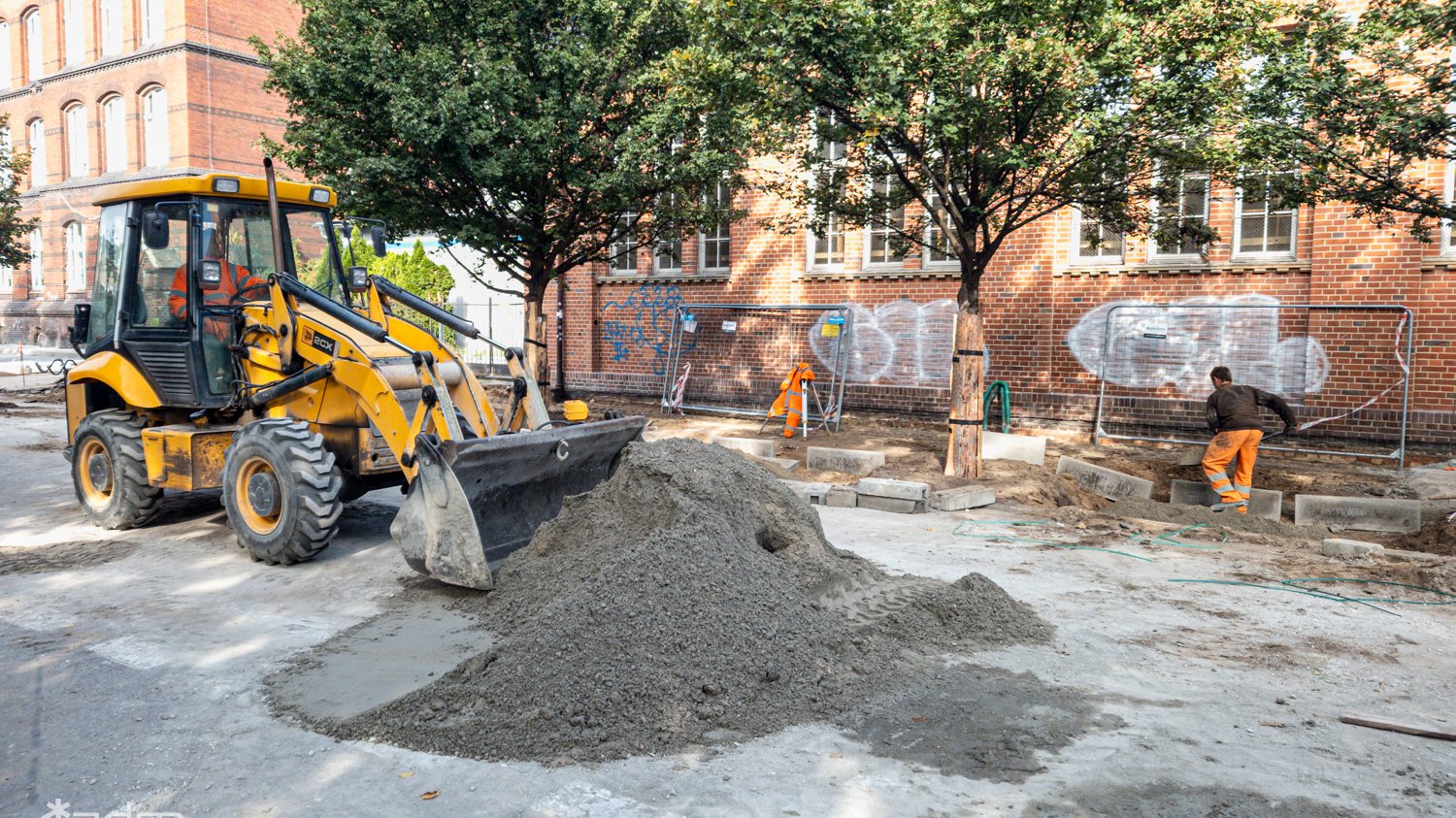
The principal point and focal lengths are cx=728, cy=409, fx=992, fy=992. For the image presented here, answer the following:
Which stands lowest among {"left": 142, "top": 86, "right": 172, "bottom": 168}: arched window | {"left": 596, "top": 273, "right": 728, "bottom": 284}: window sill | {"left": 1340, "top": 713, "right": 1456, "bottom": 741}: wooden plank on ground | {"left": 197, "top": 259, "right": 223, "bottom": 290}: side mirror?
{"left": 1340, "top": 713, "right": 1456, "bottom": 741}: wooden plank on ground

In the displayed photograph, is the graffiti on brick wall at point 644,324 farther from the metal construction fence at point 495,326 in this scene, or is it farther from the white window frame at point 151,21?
the white window frame at point 151,21

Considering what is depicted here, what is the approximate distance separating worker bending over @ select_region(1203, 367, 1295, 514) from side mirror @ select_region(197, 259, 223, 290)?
9.99m

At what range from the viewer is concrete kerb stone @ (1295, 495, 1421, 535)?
9.88 metres

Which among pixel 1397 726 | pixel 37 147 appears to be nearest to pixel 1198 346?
pixel 1397 726

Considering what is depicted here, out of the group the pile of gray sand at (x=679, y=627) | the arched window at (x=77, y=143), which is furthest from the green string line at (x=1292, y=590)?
the arched window at (x=77, y=143)

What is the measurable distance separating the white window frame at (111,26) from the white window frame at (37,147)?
5.53m

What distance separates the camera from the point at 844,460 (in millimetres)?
12695

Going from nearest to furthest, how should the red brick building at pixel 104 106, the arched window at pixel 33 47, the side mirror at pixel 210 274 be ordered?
the side mirror at pixel 210 274, the red brick building at pixel 104 106, the arched window at pixel 33 47

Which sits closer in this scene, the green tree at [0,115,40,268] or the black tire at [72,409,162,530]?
the black tire at [72,409,162,530]

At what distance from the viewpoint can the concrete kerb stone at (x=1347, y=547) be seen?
8515mm

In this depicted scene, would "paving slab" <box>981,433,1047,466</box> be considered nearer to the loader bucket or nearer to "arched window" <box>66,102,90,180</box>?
the loader bucket

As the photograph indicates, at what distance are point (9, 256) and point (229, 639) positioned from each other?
2943 centimetres

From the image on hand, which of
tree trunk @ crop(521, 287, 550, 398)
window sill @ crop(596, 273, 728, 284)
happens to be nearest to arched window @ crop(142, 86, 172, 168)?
window sill @ crop(596, 273, 728, 284)

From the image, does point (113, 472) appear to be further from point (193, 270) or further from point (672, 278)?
point (672, 278)
